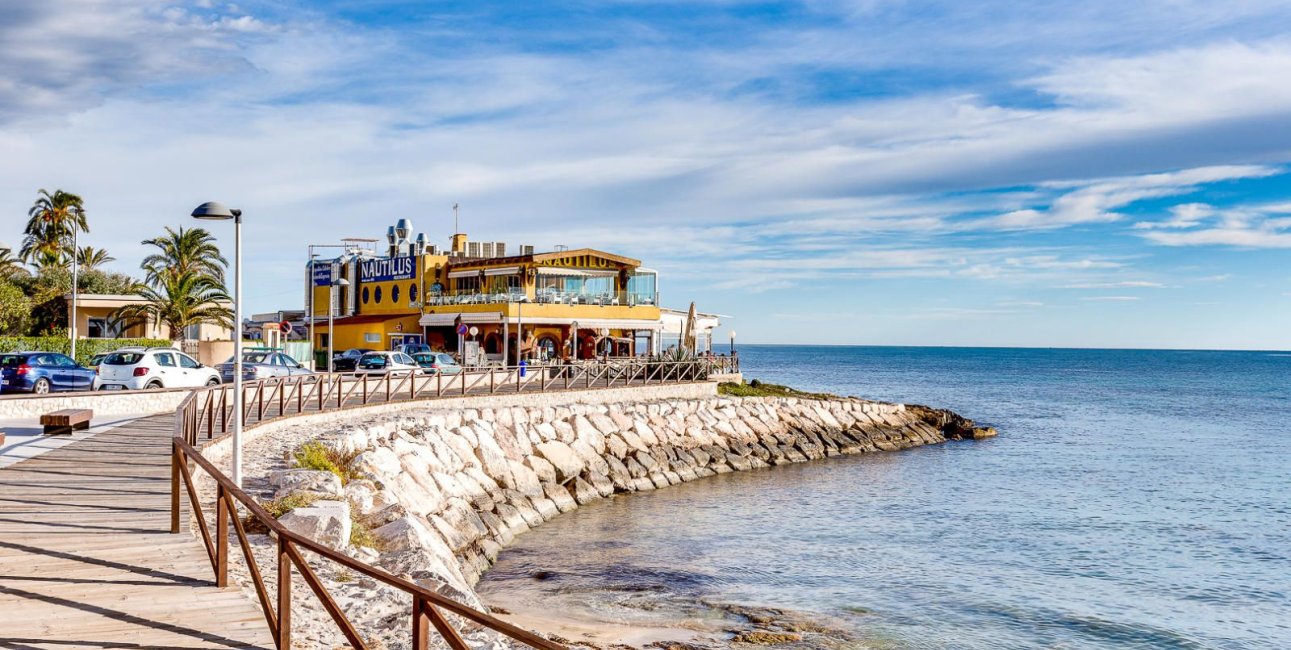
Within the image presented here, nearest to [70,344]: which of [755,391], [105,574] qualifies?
[755,391]

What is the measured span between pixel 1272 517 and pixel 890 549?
1221cm

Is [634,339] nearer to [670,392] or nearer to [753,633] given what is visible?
[670,392]

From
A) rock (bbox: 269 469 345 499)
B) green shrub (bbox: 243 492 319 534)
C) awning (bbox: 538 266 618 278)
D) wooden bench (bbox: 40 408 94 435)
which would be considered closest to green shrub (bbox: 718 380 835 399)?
awning (bbox: 538 266 618 278)

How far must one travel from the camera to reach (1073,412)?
204 feet

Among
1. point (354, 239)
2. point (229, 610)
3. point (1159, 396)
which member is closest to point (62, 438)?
point (229, 610)

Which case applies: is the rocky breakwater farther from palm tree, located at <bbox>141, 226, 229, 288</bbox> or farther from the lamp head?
palm tree, located at <bbox>141, 226, 229, 288</bbox>

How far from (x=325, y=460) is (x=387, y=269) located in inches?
1617

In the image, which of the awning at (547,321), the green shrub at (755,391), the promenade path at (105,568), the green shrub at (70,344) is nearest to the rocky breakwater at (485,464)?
the promenade path at (105,568)

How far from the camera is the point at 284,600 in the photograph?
7105mm

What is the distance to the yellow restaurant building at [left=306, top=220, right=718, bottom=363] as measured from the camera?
4941 centimetres

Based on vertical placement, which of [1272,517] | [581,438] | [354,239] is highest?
[354,239]

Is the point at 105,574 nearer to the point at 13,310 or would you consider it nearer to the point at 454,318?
the point at 454,318

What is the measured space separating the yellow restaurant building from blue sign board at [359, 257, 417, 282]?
0.18ft

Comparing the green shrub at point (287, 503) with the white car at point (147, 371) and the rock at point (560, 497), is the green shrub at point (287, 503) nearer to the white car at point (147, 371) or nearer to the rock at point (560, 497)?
the rock at point (560, 497)
